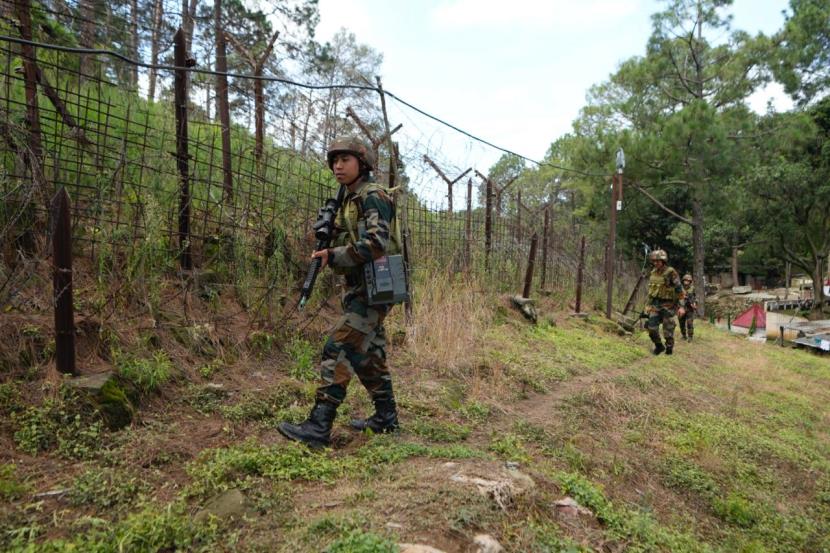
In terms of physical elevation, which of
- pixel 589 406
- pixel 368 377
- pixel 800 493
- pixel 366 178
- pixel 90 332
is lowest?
pixel 800 493

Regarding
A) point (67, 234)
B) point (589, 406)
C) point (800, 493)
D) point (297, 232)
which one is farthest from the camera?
point (297, 232)

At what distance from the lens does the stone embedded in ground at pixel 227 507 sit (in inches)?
77.7

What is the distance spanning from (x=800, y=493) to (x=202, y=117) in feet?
19.1

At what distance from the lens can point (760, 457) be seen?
3887 mm

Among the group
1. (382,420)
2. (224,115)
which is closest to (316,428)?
(382,420)

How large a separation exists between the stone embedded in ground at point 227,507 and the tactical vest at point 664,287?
296 inches

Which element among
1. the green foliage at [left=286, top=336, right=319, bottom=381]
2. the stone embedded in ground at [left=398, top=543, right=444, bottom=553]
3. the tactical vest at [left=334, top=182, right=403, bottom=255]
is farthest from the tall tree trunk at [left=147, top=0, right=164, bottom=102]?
the stone embedded in ground at [left=398, top=543, right=444, bottom=553]

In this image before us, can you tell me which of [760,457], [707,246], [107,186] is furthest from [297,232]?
[707,246]

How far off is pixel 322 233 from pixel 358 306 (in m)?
0.49

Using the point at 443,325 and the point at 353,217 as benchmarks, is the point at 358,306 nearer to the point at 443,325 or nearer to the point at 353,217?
the point at 353,217

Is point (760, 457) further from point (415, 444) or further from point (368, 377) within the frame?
point (368, 377)

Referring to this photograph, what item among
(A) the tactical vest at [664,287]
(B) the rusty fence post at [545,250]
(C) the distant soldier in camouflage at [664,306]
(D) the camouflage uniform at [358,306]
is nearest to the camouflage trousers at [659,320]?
(C) the distant soldier in camouflage at [664,306]

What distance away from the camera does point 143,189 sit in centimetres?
418

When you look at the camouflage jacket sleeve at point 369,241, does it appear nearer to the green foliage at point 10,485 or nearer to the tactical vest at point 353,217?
the tactical vest at point 353,217
